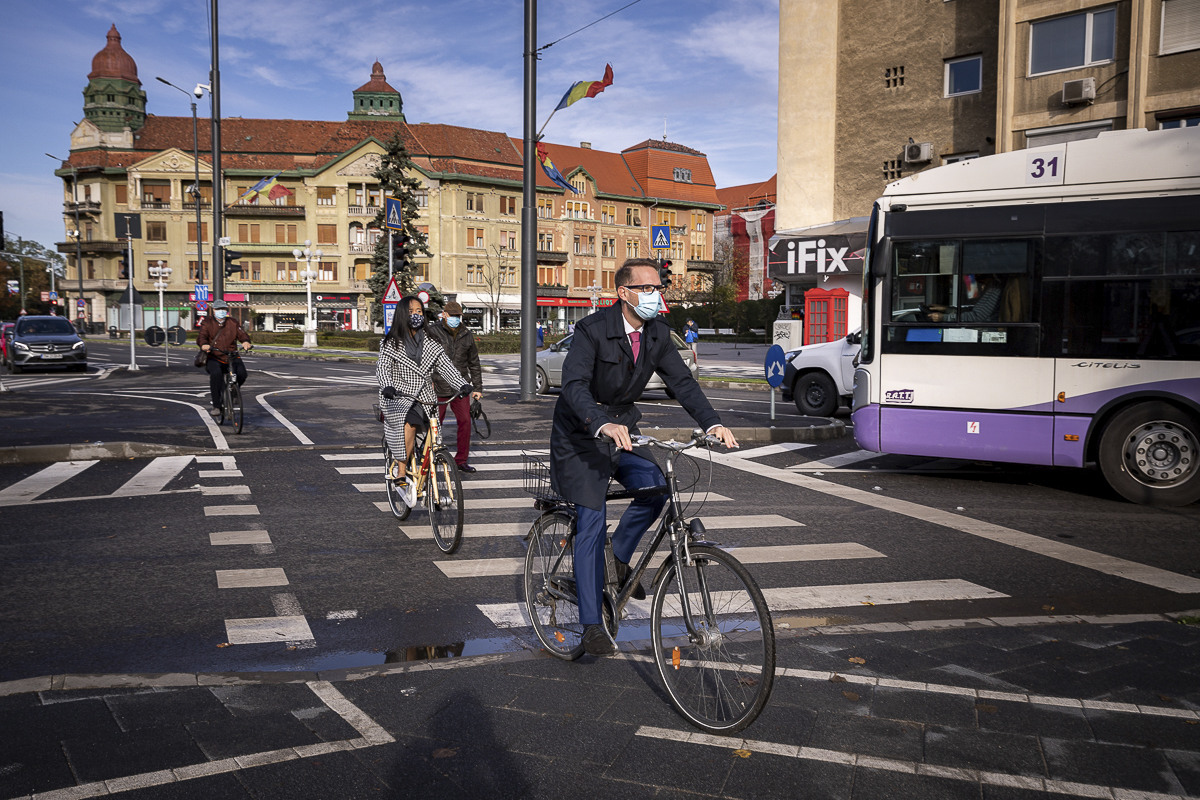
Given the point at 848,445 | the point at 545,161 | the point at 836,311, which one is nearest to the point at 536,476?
the point at 848,445

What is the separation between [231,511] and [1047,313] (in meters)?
8.05

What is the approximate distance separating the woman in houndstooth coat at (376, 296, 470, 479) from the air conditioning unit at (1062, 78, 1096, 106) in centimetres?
2191

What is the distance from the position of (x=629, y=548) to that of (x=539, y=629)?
30.8 inches

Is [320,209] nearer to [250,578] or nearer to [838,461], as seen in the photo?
[838,461]

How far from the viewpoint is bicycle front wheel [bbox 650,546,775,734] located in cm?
369

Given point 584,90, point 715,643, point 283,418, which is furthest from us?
point 584,90

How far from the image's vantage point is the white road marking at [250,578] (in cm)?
625

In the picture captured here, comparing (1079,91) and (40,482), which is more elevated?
(1079,91)

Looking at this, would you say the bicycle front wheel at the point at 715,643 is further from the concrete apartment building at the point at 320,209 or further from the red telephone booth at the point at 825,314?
the concrete apartment building at the point at 320,209

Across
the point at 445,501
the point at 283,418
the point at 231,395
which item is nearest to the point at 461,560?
the point at 445,501

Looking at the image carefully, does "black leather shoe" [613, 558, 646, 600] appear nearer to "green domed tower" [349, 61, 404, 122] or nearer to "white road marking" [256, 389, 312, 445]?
"white road marking" [256, 389, 312, 445]

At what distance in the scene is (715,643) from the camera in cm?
388

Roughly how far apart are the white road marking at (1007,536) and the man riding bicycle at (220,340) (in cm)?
783

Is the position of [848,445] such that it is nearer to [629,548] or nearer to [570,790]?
[629,548]
